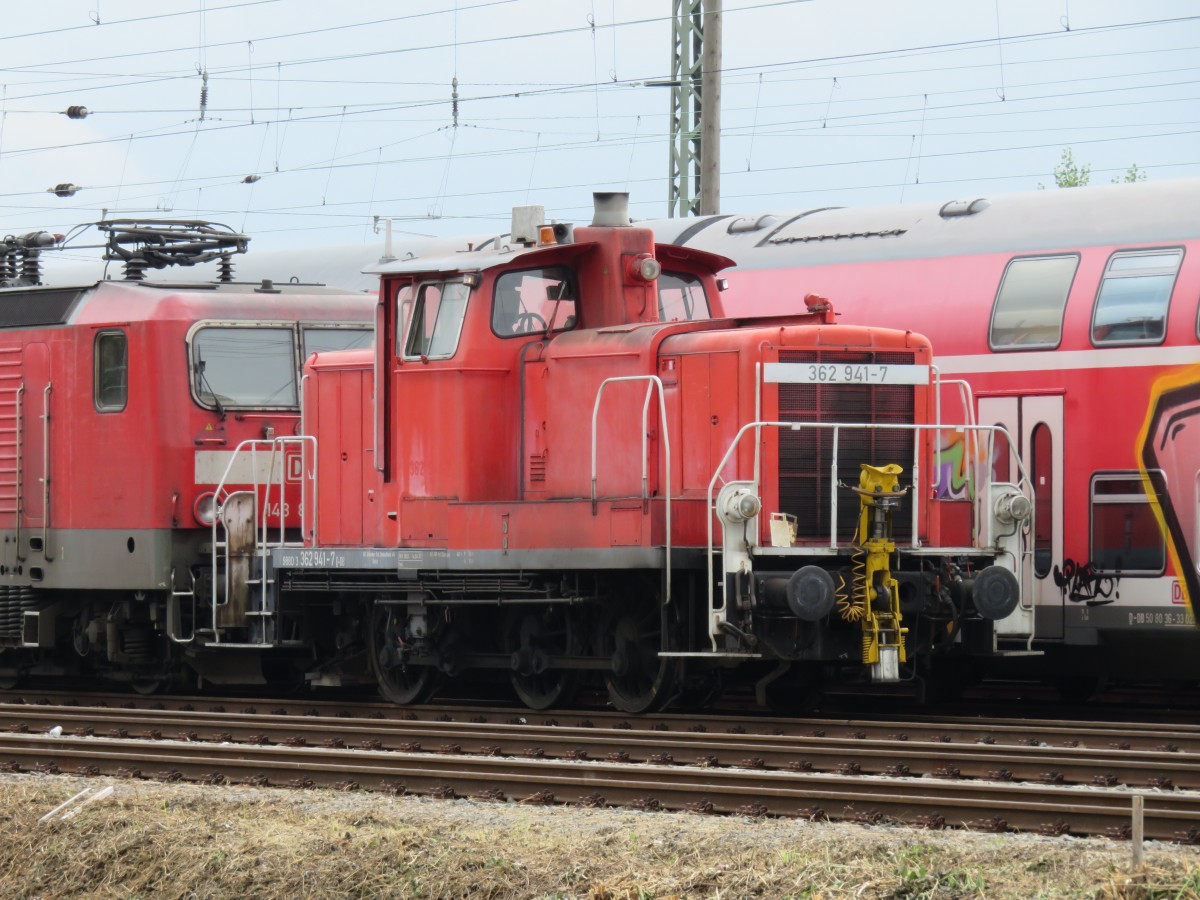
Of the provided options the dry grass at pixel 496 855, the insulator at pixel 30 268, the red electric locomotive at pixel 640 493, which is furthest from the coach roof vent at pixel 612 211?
the insulator at pixel 30 268

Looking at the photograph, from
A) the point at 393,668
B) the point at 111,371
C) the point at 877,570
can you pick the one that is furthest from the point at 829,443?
the point at 111,371

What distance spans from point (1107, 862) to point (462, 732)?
5056 millimetres

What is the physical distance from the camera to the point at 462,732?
36.4ft

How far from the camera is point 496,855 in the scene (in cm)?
748

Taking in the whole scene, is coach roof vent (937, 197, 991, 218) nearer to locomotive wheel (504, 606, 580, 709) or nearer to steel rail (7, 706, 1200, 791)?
locomotive wheel (504, 606, 580, 709)

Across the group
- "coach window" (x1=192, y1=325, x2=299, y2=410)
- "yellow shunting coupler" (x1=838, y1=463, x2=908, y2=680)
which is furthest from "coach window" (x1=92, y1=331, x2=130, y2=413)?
"yellow shunting coupler" (x1=838, y1=463, x2=908, y2=680)

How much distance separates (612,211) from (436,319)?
144 cm

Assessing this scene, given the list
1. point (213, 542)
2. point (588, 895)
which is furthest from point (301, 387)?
point (588, 895)

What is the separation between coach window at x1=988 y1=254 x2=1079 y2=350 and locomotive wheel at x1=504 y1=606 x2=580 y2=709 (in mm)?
3833

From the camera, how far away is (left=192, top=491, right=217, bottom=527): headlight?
48.0 feet

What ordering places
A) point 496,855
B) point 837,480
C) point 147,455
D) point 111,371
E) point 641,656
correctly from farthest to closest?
point 111,371 → point 147,455 → point 641,656 → point 837,480 → point 496,855

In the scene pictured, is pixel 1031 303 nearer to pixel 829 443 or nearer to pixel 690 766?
pixel 829 443

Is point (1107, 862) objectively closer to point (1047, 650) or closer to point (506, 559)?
point (506, 559)

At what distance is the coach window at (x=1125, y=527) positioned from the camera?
12.8m
